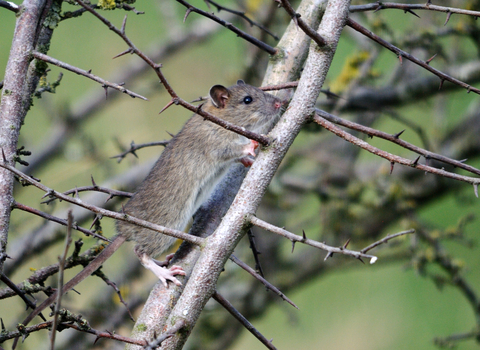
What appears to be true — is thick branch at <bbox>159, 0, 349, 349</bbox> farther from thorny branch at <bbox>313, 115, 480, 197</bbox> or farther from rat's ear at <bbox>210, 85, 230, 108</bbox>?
rat's ear at <bbox>210, 85, 230, 108</bbox>

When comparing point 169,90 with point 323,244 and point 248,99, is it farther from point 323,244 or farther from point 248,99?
point 248,99

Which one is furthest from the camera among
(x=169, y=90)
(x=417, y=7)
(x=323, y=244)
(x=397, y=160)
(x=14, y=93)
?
(x=417, y=7)

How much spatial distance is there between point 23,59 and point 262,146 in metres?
1.00

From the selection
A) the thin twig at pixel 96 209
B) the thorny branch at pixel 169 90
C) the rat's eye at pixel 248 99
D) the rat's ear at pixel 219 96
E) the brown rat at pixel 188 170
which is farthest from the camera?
the rat's eye at pixel 248 99

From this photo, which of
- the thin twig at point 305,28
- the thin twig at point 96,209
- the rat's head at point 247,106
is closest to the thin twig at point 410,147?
the thin twig at point 305,28

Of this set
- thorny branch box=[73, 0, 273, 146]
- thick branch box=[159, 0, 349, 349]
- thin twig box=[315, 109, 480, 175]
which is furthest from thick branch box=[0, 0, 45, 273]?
thin twig box=[315, 109, 480, 175]

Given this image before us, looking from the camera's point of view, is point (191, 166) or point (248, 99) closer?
point (191, 166)

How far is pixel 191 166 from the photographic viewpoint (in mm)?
3383

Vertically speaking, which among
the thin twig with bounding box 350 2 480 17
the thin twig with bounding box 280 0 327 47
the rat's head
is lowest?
the thin twig with bounding box 280 0 327 47

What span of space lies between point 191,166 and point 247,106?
0.90 m

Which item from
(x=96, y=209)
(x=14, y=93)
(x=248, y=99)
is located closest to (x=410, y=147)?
(x=96, y=209)

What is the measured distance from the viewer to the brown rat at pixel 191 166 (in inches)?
118

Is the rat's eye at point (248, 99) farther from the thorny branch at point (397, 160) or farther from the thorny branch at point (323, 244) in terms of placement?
the thorny branch at point (323, 244)

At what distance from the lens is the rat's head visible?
3.87 m
